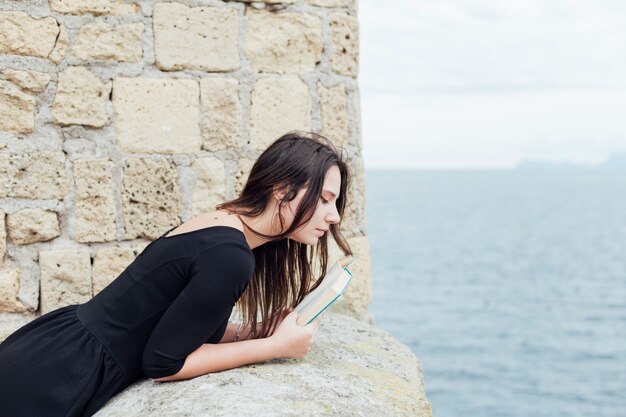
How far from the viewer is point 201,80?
10.1 feet

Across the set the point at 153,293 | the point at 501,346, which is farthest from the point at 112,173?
the point at 501,346

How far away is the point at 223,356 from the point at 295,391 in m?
0.24

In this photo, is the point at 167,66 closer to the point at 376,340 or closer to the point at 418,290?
the point at 376,340

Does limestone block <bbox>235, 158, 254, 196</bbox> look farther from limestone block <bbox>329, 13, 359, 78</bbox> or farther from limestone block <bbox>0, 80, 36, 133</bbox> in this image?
limestone block <bbox>0, 80, 36, 133</bbox>

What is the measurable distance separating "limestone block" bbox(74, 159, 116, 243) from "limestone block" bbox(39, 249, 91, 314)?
0.27ft

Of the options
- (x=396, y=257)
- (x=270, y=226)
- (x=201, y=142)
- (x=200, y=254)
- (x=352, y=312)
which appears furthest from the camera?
(x=396, y=257)

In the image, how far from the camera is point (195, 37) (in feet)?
10.1

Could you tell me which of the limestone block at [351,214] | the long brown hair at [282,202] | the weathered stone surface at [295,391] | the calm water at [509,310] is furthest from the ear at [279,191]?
the calm water at [509,310]

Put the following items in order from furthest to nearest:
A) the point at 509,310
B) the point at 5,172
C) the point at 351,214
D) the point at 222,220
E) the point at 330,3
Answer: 1. the point at 509,310
2. the point at 351,214
3. the point at 330,3
4. the point at 5,172
5. the point at 222,220

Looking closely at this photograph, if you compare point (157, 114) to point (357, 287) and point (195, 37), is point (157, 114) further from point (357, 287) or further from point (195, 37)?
point (357, 287)

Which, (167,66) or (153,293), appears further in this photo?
(167,66)

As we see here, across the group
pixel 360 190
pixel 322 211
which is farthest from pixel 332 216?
pixel 360 190

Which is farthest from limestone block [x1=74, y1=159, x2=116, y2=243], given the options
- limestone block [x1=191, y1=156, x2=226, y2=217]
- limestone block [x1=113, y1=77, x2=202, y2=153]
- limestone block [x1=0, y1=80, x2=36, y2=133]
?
limestone block [x1=191, y1=156, x2=226, y2=217]

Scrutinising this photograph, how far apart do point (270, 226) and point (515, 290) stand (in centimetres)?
3610
